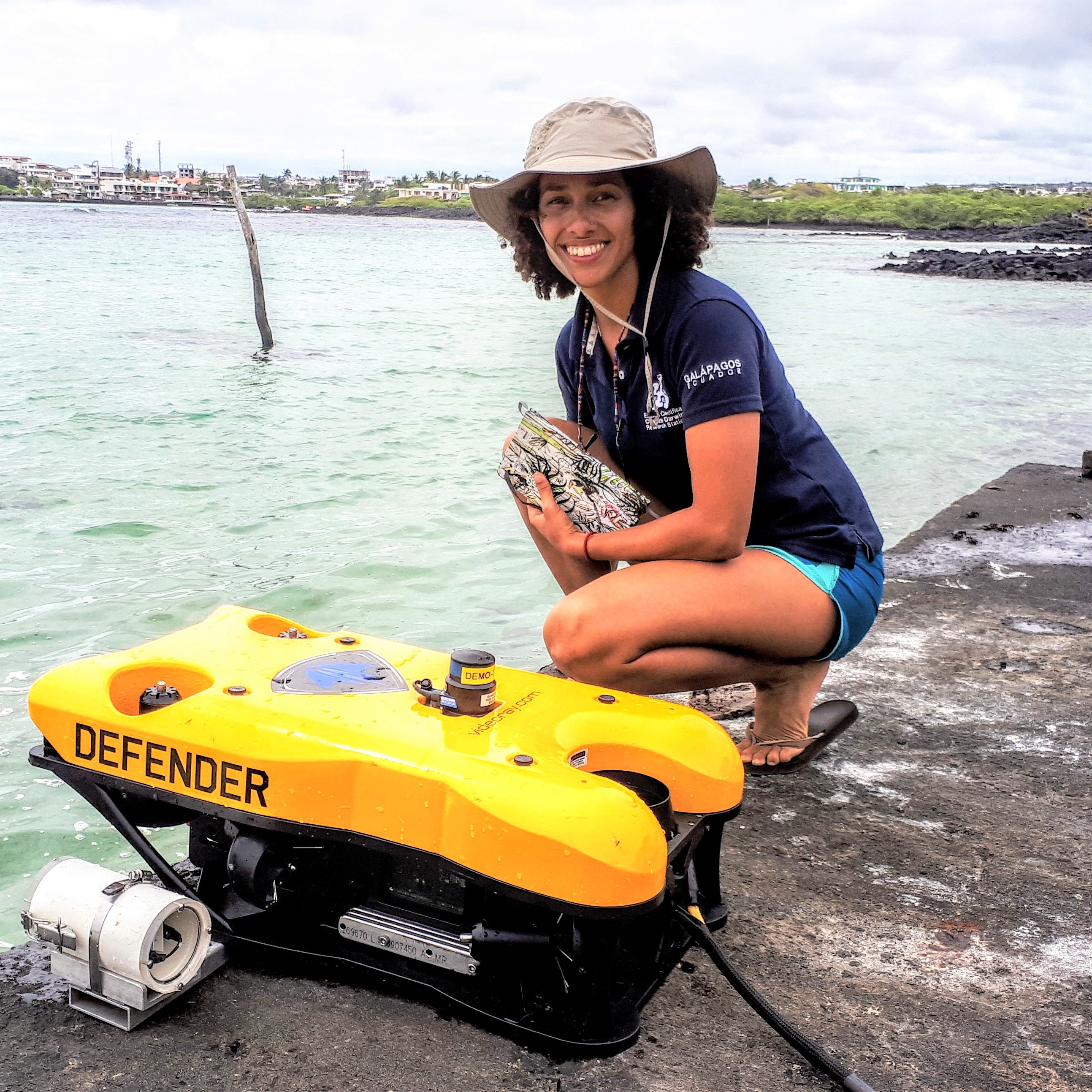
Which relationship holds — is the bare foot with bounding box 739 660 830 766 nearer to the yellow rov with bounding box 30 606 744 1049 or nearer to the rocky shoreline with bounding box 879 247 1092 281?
the yellow rov with bounding box 30 606 744 1049

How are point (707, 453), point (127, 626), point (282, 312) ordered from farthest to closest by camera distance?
1. point (282, 312)
2. point (127, 626)
3. point (707, 453)

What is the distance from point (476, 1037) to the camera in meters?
1.74

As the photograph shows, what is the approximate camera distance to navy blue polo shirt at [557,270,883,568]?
2246 mm

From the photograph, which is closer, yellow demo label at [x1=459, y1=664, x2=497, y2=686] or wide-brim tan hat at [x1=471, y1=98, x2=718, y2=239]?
yellow demo label at [x1=459, y1=664, x2=497, y2=686]

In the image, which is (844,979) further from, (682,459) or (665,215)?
(665,215)

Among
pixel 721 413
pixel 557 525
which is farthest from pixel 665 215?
pixel 557 525

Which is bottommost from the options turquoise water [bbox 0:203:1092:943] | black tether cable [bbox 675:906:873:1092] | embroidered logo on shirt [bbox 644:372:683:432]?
turquoise water [bbox 0:203:1092:943]

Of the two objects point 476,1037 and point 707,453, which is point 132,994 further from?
point 707,453

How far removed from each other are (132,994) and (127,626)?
374 cm

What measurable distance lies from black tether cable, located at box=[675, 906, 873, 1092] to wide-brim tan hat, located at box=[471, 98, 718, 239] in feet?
4.83

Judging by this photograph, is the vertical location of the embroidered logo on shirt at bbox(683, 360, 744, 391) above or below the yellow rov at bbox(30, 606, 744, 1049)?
above

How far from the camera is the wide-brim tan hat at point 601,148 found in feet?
7.51

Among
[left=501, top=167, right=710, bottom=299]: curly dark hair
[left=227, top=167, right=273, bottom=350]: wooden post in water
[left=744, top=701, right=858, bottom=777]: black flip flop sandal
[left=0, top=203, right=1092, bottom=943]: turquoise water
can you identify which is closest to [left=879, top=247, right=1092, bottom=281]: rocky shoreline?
[left=0, top=203, right=1092, bottom=943]: turquoise water

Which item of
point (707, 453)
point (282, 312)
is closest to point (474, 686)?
point (707, 453)
